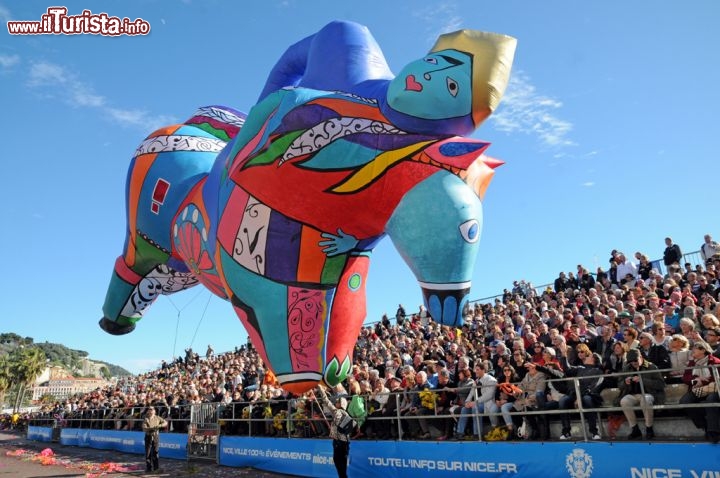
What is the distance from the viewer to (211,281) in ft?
30.2

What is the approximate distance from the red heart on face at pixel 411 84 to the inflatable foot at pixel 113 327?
9125mm

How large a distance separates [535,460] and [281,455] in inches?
215

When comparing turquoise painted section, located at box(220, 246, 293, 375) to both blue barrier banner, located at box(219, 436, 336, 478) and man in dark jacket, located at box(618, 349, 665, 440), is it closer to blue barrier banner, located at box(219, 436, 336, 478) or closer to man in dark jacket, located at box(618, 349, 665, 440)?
blue barrier banner, located at box(219, 436, 336, 478)

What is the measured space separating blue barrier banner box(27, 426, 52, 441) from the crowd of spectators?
1143 centimetres

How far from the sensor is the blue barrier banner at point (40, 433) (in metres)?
23.7

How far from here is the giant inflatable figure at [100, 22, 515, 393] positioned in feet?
18.8

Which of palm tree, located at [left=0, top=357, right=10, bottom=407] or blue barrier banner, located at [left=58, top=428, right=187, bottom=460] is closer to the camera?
blue barrier banner, located at [left=58, top=428, right=187, bottom=460]

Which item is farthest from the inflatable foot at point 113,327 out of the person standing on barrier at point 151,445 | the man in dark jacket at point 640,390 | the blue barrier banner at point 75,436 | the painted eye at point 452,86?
the man in dark jacket at point 640,390

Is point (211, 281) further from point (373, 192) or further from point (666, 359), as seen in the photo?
point (666, 359)

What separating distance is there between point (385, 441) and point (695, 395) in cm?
464

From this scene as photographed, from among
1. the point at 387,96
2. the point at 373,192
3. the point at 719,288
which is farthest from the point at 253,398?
the point at 719,288

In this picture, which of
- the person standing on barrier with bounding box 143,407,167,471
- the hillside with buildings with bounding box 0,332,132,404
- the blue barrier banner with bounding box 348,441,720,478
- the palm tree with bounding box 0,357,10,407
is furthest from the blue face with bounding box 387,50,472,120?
the palm tree with bounding box 0,357,10,407

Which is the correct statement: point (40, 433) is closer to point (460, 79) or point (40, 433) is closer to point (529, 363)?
point (529, 363)

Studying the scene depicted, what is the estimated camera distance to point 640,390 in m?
5.84
